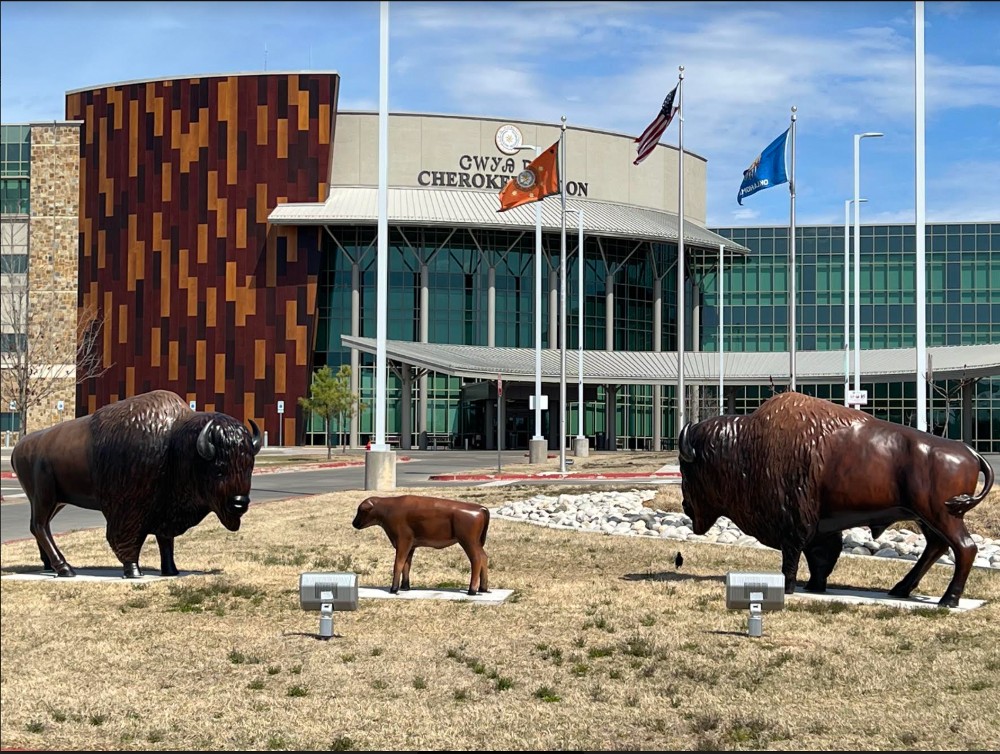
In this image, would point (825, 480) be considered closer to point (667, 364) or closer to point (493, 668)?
point (493, 668)

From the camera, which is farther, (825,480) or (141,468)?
(141,468)

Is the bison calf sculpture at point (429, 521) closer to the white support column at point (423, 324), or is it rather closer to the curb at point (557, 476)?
the curb at point (557, 476)

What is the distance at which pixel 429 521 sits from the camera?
40.7ft

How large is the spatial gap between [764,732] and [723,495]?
16.8 feet

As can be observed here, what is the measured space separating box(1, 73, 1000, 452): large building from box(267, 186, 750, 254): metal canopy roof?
0.63ft

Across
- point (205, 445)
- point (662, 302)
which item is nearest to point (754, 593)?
point (205, 445)

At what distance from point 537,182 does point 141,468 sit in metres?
26.5

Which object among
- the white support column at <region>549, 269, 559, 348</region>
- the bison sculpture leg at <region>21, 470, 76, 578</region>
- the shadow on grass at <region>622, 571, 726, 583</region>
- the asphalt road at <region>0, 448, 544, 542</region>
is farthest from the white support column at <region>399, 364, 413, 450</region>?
the bison sculpture leg at <region>21, 470, 76, 578</region>

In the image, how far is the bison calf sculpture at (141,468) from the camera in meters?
12.7

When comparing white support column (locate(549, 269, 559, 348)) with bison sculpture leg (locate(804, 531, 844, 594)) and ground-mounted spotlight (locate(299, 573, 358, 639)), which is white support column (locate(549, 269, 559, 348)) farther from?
ground-mounted spotlight (locate(299, 573, 358, 639))

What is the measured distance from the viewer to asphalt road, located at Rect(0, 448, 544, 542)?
2002 cm

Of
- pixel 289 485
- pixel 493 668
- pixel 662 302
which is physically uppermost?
pixel 662 302

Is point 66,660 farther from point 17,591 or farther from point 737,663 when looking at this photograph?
point 737,663

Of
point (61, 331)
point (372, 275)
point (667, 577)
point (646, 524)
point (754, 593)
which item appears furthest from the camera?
point (61, 331)
